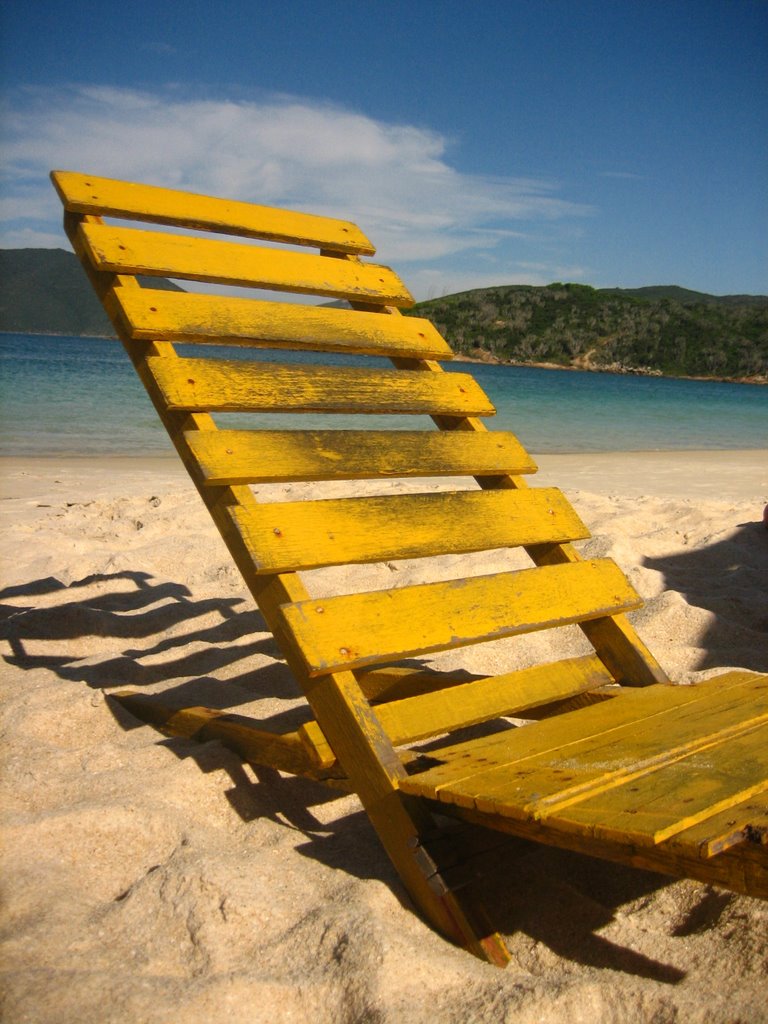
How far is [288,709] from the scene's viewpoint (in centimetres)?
259

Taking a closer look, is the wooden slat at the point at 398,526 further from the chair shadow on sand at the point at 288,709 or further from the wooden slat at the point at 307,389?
the chair shadow on sand at the point at 288,709

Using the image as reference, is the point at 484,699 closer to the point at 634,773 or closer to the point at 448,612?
the point at 448,612

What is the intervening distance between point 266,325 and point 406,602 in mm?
1018

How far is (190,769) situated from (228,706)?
598 mm

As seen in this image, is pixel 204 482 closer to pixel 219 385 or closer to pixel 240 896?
pixel 219 385

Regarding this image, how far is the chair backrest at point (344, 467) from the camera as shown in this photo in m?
1.92

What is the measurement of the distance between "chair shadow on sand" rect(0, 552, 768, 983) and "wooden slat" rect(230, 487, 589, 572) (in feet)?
1.84

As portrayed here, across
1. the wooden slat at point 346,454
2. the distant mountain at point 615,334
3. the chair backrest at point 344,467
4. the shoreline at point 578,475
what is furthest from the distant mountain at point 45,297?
the wooden slat at point 346,454

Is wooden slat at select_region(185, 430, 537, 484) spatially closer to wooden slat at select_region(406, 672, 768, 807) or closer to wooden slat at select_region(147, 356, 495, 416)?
wooden slat at select_region(147, 356, 495, 416)

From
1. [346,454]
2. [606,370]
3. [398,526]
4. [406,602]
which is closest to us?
[406,602]

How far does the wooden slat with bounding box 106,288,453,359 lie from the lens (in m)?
2.31

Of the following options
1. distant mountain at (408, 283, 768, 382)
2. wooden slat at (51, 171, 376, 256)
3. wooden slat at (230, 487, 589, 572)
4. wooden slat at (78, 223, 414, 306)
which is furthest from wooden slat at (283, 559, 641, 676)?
distant mountain at (408, 283, 768, 382)

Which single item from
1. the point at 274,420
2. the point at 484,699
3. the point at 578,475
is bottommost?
the point at 274,420

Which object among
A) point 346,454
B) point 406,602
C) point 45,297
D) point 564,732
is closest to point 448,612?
point 406,602
